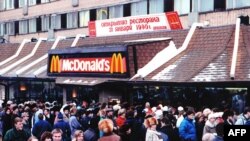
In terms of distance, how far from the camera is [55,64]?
101 ft

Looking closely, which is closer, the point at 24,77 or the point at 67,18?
the point at 24,77

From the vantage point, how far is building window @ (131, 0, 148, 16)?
128ft

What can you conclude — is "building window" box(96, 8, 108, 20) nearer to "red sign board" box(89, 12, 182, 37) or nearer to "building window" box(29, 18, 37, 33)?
"red sign board" box(89, 12, 182, 37)

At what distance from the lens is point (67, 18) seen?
47844mm

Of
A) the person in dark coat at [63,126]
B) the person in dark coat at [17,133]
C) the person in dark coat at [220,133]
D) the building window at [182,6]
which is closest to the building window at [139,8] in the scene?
the building window at [182,6]

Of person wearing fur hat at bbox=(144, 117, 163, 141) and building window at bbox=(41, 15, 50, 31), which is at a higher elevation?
building window at bbox=(41, 15, 50, 31)

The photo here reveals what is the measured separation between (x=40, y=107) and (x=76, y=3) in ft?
89.6

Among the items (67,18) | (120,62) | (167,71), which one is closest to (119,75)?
(120,62)

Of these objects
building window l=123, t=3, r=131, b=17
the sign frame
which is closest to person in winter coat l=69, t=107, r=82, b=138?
the sign frame

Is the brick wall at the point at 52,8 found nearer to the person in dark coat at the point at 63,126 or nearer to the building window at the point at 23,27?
the building window at the point at 23,27

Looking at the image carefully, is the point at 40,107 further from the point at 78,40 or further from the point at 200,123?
the point at 78,40

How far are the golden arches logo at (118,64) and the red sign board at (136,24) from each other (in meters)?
3.99

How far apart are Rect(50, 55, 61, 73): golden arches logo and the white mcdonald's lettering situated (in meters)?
0.34

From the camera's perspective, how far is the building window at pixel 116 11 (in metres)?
41.7
